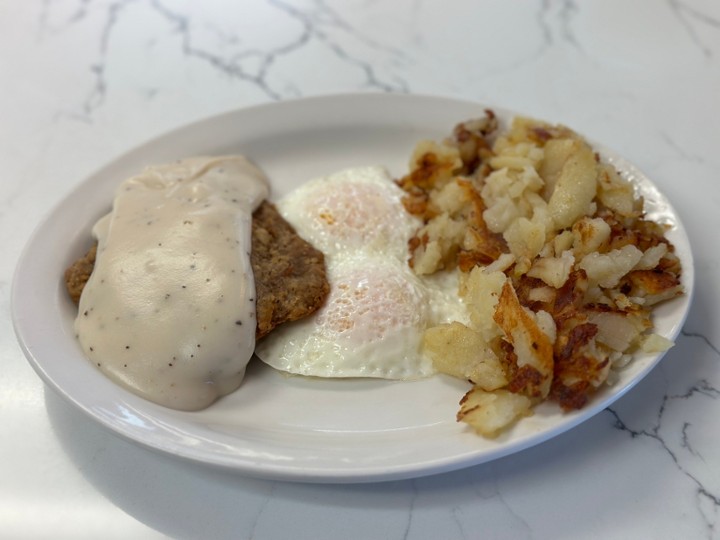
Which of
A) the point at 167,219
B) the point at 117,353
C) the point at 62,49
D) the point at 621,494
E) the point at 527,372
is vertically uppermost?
the point at 527,372

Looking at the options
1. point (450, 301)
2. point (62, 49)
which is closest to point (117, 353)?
point (450, 301)

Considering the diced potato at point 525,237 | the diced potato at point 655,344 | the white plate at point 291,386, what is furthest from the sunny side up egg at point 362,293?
the diced potato at point 655,344

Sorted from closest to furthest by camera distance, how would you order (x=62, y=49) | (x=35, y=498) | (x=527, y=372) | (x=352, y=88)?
(x=527, y=372) → (x=35, y=498) → (x=352, y=88) → (x=62, y=49)

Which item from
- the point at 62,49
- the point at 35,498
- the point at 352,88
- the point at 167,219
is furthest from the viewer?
the point at 62,49

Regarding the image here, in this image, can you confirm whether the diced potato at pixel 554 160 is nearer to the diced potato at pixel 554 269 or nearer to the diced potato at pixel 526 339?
the diced potato at pixel 554 269

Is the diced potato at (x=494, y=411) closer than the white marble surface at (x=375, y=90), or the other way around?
the diced potato at (x=494, y=411)

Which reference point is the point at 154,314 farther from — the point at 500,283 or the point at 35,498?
the point at 500,283

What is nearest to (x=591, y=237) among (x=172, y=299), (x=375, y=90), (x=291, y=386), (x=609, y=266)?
(x=609, y=266)
